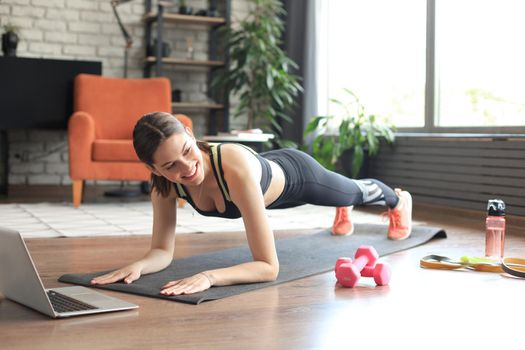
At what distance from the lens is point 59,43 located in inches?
238

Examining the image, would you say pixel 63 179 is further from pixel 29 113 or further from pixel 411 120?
pixel 411 120

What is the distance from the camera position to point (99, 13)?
6141mm

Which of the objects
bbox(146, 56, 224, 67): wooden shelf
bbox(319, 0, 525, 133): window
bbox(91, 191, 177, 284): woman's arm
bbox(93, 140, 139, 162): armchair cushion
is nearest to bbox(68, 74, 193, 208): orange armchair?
bbox(93, 140, 139, 162): armchair cushion

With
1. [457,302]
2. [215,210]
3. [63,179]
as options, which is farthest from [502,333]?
[63,179]

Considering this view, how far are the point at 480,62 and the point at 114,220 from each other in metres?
2.44

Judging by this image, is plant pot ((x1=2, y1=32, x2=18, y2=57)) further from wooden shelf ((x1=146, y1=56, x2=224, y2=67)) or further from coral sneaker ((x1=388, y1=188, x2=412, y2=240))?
coral sneaker ((x1=388, y1=188, x2=412, y2=240))

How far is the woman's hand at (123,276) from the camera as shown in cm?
229

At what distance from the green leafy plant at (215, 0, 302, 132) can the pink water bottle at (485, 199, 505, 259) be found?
3.13 metres

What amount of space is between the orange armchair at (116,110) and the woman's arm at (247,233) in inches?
108

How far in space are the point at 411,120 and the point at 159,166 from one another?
3.53m

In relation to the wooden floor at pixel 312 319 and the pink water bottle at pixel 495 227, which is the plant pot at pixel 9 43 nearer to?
the wooden floor at pixel 312 319

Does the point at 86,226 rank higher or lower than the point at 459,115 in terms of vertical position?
lower

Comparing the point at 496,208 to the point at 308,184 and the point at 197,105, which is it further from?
the point at 197,105

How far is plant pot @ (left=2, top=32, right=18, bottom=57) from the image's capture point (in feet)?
18.3
